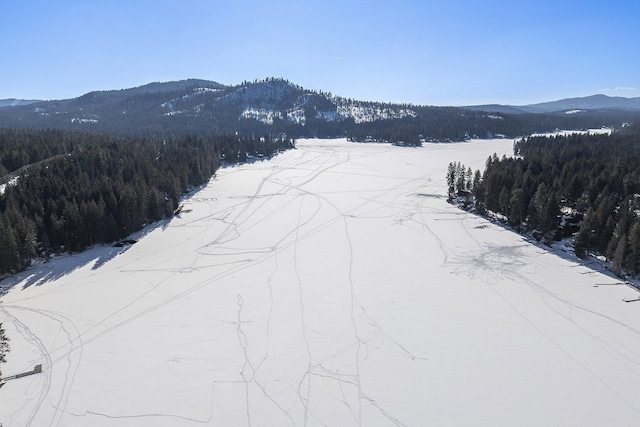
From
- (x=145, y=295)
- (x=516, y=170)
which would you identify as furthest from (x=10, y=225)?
(x=516, y=170)

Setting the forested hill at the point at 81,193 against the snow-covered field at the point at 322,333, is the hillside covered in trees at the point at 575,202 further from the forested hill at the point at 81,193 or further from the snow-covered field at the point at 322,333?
the forested hill at the point at 81,193

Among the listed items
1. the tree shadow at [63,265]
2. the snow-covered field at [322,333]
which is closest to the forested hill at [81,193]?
the tree shadow at [63,265]

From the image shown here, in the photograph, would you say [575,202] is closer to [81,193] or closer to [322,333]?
[322,333]

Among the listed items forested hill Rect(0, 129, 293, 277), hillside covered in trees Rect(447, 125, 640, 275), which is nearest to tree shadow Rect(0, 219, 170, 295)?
forested hill Rect(0, 129, 293, 277)

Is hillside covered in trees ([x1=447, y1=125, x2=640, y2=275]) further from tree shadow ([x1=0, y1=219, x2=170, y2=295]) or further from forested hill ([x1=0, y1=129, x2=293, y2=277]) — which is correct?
tree shadow ([x1=0, y1=219, x2=170, y2=295])

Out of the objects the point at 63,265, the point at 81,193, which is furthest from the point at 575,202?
the point at 81,193
